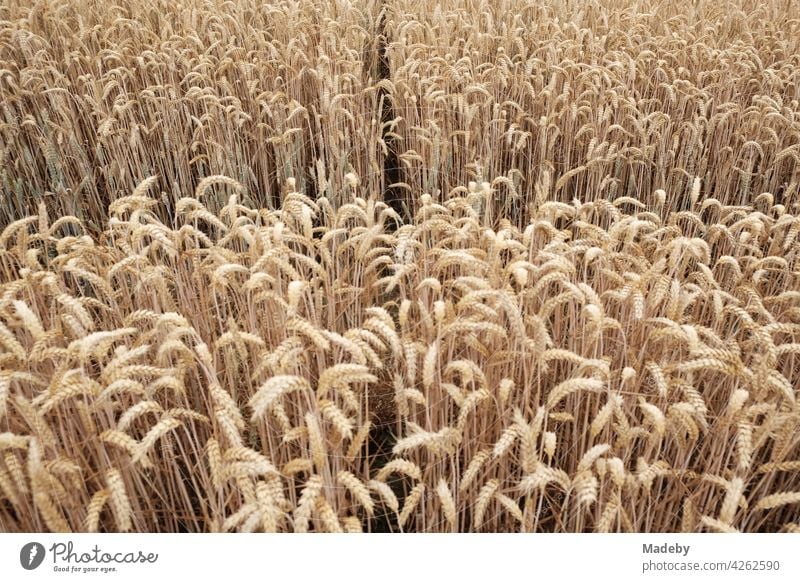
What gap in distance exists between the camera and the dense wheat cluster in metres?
1.19

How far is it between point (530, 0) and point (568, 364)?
373 centimetres

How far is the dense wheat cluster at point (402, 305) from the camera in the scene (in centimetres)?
119

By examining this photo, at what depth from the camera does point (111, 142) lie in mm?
3039

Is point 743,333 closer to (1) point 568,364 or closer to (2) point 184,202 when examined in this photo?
(1) point 568,364

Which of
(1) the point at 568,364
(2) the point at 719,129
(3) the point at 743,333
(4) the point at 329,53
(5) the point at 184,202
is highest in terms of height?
Answer: (4) the point at 329,53

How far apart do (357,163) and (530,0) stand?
7.85ft

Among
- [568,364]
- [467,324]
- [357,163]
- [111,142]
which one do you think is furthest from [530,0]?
[467,324]

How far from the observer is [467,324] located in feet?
4.33

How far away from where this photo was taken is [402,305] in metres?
1.34

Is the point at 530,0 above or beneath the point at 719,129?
above

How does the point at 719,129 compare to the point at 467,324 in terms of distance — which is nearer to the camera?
the point at 467,324
